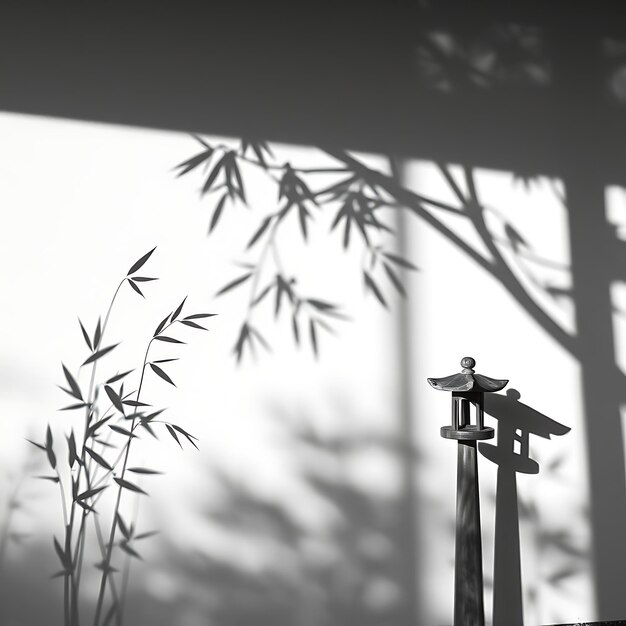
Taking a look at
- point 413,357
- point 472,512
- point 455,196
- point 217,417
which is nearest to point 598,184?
point 455,196

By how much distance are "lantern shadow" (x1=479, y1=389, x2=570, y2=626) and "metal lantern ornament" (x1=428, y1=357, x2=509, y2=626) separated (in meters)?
0.25

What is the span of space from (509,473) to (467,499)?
0.31 m

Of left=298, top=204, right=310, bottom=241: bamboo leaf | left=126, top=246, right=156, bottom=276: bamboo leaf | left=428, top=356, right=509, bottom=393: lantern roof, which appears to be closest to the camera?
left=428, top=356, right=509, bottom=393: lantern roof

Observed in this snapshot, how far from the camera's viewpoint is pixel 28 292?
2.02 meters

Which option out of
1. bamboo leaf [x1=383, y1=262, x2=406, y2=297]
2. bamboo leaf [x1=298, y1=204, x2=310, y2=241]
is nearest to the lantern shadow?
bamboo leaf [x1=383, y1=262, x2=406, y2=297]

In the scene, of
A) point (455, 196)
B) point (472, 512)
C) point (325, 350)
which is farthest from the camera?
point (455, 196)

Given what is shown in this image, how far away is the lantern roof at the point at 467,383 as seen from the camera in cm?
196

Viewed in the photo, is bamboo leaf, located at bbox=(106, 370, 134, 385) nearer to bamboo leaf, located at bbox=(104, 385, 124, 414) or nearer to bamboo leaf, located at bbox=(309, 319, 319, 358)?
bamboo leaf, located at bbox=(104, 385, 124, 414)

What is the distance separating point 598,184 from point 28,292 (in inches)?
77.5

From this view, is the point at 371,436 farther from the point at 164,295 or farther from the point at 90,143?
the point at 90,143

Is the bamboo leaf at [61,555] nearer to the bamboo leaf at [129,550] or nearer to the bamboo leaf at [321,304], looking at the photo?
the bamboo leaf at [129,550]

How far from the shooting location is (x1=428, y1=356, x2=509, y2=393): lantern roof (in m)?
1.96

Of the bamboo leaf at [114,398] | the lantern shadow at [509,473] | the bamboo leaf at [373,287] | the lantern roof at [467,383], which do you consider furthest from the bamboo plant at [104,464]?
the lantern shadow at [509,473]

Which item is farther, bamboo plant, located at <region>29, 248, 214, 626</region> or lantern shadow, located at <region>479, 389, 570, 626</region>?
lantern shadow, located at <region>479, 389, 570, 626</region>
